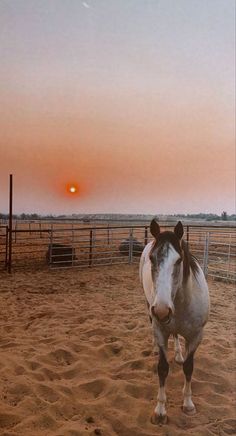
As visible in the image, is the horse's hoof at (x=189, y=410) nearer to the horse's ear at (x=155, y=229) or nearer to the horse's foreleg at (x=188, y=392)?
the horse's foreleg at (x=188, y=392)

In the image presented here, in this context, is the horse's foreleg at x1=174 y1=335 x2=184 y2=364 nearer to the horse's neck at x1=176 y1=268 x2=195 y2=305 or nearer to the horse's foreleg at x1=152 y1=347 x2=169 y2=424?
the horse's foreleg at x1=152 y1=347 x2=169 y2=424

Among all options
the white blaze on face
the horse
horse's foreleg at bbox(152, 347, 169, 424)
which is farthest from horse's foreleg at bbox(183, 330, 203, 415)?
the white blaze on face

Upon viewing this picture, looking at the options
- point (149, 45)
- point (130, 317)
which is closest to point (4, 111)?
point (149, 45)

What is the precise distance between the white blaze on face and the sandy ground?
1.12m

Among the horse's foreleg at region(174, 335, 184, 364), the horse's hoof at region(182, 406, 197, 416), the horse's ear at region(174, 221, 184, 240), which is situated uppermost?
the horse's ear at region(174, 221, 184, 240)

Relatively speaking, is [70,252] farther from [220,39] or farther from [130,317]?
[220,39]

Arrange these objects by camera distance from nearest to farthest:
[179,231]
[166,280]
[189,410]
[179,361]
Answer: [166,280] → [179,231] → [189,410] → [179,361]

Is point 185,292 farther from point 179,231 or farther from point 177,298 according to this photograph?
point 179,231

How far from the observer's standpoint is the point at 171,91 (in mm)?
8508

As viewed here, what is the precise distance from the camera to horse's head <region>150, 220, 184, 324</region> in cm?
209

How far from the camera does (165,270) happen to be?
219cm

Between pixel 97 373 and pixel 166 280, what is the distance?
1.74 m

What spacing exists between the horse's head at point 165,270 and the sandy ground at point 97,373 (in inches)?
42.9

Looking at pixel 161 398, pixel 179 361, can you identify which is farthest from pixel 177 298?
pixel 179 361
